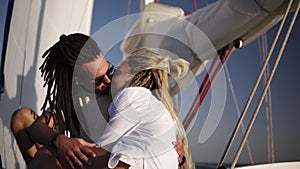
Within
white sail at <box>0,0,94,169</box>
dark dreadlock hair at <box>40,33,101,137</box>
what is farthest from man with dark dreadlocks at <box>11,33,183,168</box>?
white sail at <box>0,0,94,169</box>

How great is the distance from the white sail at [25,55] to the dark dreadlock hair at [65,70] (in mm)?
393

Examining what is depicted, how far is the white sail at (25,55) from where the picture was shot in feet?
4.20

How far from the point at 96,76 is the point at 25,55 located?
1.89ft

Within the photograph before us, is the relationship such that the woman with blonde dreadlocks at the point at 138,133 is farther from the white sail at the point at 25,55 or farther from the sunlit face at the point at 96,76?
the white sail at the point at 25,55

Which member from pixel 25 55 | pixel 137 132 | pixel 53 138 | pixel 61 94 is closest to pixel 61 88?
pixel 61 94

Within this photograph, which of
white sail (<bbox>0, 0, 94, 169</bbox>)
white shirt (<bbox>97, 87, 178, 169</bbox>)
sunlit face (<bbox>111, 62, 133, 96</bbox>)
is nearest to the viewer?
white shirt (<bbox>97, 87, 178, 169</bbox>)

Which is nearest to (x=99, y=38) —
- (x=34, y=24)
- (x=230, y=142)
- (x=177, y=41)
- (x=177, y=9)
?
(x=230, y=142)

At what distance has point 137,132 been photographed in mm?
655

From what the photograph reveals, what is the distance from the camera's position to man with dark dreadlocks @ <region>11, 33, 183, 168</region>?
839 millimetres

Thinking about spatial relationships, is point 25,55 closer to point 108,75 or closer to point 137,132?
point 108,75

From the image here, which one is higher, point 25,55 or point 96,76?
point 96,76

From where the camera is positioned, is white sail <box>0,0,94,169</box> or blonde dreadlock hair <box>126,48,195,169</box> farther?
white sail <box>0,0,94,169</box>

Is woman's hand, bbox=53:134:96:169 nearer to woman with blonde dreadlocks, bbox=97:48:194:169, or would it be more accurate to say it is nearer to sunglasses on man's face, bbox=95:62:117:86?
woman with blonde dreadlocks, bbox=97:48:194:169

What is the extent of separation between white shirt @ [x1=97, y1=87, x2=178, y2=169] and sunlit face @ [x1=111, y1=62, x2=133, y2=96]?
8 cm
